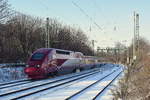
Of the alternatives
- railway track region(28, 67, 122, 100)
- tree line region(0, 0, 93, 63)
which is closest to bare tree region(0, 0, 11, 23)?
tree line region(0, 0, 93, 63)

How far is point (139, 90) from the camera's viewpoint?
49.6 feet

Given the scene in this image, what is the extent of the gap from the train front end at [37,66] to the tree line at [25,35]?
16.6m

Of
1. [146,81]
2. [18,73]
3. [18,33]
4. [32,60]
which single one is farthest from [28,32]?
[146,81]

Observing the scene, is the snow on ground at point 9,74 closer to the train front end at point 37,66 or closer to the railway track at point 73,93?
the train front end at point 37,66

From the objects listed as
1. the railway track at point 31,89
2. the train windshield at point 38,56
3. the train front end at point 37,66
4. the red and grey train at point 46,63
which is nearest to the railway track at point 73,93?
the railway track at point 31,89

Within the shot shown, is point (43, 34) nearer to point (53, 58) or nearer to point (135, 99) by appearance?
point (53, 58)

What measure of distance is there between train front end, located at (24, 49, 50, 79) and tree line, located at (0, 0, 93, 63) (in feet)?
54.5

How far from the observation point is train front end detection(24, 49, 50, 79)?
32.3m

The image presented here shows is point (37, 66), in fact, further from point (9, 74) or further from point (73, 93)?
point (73, 93)

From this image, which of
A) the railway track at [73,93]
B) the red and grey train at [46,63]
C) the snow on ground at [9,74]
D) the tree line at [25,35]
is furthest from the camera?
the tree line at [25,35]

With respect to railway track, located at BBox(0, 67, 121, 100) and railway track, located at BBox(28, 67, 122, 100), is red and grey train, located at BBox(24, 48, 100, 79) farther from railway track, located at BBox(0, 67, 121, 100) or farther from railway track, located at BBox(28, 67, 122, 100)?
railway track, located at BBox(28, 67, 122, 100)

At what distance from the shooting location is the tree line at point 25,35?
168 feet

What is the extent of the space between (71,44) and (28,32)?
16804mm

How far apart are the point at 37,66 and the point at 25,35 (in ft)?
113
